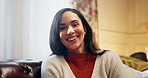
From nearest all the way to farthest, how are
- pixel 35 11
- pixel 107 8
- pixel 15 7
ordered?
1. pixel 15 7
2. pixel 35 11
3. pixel 107 8

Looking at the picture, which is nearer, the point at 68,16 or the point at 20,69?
the point at 20,69

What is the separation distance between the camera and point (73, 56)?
4.24 feet

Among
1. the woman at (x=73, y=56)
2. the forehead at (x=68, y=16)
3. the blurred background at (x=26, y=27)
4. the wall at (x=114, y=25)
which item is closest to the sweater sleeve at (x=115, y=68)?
the woman at (x=73, y=56)

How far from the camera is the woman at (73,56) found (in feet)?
3.99

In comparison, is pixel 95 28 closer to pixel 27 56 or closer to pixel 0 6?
pixel 27 56

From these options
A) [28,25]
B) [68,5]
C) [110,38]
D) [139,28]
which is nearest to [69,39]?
[28,25]

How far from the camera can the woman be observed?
3.99ft

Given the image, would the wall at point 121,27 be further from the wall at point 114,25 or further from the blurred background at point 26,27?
the blurred background at point 26,27

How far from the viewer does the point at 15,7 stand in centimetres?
155

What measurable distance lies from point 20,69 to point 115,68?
22.8 inches

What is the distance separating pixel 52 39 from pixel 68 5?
0.76m

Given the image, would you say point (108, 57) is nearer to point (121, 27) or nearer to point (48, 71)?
point (48, 71)

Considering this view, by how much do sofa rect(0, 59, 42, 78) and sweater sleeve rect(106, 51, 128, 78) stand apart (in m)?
0.45

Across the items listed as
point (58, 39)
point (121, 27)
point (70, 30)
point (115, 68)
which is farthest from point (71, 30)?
point (121, 27)
